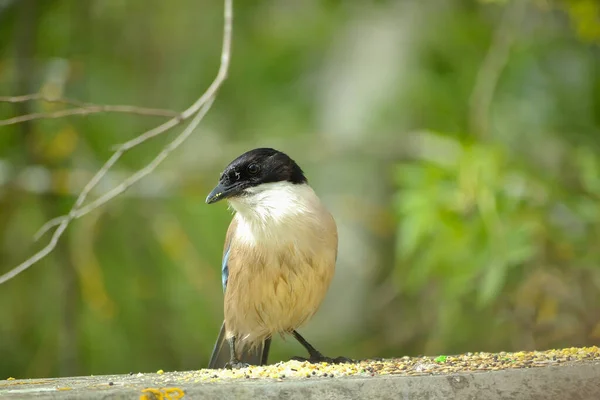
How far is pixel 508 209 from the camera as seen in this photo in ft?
17.9

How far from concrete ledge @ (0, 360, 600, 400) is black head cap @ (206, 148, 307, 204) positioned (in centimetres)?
148

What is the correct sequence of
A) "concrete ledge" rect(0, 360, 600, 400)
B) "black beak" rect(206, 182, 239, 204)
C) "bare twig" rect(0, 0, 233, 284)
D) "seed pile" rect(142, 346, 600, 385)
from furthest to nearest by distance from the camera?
"black beak" rect(206, 182, 239, 204) → "bare twig" rect(0, 0, 233, 284) → "seed pile" rect(142, 346, 600, 385) → "concrete ledge" rect(0, 360, 600, 400)

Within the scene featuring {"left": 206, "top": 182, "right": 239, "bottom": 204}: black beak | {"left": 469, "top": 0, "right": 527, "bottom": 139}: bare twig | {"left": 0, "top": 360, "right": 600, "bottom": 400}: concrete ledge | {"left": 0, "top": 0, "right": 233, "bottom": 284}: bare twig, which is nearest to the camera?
{"left": 0, "top": 360, "right": 600, "bottom": 400}: concrete ledge

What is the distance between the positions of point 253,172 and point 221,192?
0.22m

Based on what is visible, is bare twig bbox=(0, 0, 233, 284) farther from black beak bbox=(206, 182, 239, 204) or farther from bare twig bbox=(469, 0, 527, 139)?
bare twig bbox=(469, 0, 527, 139)

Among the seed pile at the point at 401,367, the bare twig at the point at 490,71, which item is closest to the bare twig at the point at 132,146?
the seed pile at the point at 401,367

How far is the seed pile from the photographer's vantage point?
285 centimetres

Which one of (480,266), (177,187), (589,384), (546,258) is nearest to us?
(589,384)

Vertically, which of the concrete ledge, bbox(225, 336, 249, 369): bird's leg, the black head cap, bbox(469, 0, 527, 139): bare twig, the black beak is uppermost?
bbox(469, 0, 527, 139): bare twig

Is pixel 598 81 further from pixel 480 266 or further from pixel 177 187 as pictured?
pixel 177 187

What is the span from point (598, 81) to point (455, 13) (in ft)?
4.29

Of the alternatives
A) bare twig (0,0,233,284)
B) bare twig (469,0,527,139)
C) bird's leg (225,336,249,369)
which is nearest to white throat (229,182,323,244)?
bird's leg (225,336,249,369)

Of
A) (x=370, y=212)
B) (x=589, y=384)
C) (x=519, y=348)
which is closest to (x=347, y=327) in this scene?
(x=370, y=212)

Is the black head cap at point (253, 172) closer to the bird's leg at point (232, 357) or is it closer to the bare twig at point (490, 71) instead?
the bird's leg at point (232, 357)
